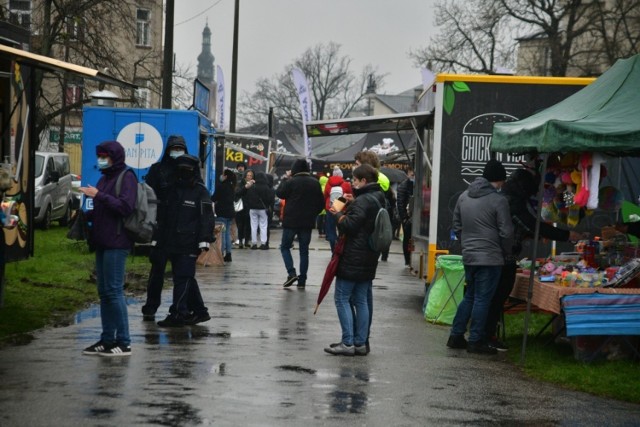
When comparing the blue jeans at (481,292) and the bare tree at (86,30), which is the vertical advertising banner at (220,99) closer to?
the bare tree at (86,30)

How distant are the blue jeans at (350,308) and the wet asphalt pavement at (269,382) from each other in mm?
232

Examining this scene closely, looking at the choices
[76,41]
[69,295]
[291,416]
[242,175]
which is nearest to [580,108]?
[291,416]

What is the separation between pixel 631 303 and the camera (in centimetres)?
1055

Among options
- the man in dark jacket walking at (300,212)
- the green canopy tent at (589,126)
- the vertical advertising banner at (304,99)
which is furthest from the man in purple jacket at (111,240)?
the vertical advertising banner at (304,99)

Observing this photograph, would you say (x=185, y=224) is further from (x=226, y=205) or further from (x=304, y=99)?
(x=304, y=99)

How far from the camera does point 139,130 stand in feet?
69.9

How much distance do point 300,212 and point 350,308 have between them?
21.4ft

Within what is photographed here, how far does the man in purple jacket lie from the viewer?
994cm

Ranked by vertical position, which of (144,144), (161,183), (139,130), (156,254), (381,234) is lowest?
(156,254)

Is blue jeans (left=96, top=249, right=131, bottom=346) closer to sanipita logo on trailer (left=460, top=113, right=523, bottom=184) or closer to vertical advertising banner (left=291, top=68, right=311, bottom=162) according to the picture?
sanipita logo on trailer (left=460, top=113, right=523, bottom=184)

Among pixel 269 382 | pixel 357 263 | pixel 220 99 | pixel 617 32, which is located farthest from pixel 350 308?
pixel 617 32

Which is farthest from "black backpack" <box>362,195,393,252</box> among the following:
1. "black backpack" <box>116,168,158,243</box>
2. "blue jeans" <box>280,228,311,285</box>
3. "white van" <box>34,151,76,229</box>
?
"white van" <box>34,151,76,229</box>

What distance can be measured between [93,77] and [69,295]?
211 inches

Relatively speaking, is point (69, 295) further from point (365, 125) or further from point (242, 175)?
point (242, 175)
